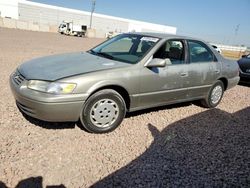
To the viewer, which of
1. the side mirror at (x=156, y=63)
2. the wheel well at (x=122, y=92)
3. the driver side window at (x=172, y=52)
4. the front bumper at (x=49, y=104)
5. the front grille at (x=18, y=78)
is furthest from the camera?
the driver side window at (x=172, y=52)

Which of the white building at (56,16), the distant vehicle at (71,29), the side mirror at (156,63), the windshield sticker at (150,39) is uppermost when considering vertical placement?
the windshield sticker at (150,39)

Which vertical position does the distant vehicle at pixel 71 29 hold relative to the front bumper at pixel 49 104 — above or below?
below

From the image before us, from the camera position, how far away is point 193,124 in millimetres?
5160

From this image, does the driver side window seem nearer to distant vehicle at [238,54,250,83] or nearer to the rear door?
the rear door

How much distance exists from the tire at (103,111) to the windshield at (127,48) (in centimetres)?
75

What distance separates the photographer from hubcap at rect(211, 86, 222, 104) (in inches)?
240

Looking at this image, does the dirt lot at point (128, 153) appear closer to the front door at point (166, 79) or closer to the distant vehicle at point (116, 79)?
the distant vehicle at point (116, 79)

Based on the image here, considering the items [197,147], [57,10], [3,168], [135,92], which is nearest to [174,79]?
[135,92]

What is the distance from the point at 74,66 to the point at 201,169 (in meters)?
2.36

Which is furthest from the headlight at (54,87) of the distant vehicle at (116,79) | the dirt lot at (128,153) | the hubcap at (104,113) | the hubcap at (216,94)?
the hubcap at (216,94)

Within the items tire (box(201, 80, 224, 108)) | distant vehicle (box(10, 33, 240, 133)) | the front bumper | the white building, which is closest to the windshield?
distant vehicle (box(10, 33, 240, 133))

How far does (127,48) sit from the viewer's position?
17.3ft

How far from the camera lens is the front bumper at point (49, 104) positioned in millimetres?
3633

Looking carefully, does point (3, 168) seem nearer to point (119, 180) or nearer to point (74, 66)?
point (119, 180)
